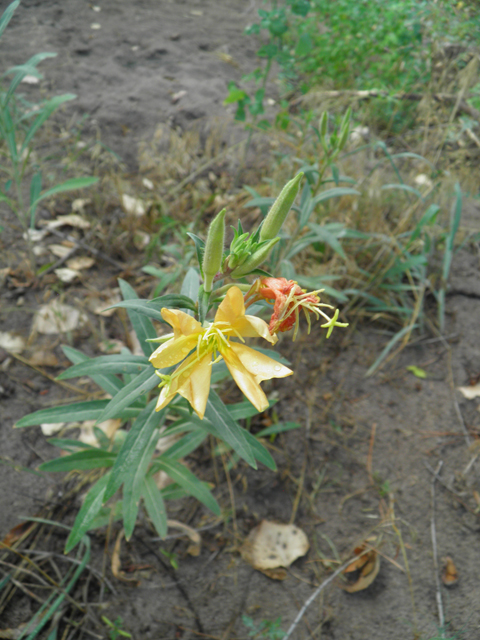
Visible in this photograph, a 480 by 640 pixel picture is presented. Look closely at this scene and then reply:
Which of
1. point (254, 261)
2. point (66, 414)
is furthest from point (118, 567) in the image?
point (254, 261)

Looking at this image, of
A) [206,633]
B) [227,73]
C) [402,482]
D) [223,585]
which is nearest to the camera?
[206,633]

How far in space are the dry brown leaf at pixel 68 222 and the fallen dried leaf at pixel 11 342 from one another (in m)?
0.99

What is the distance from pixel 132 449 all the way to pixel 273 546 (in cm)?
108

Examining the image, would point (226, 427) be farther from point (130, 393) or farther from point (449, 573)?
point (449, 573)

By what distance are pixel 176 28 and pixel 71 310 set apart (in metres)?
4.74

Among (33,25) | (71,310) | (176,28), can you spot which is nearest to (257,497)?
(71,310)

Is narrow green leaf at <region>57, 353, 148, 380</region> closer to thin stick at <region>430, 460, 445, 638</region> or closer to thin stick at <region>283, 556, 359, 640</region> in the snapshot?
thin stick at <region>283, 556, 359, 640</region>

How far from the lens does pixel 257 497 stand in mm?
2297

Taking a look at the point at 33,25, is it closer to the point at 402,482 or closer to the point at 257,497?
the point at 257,497

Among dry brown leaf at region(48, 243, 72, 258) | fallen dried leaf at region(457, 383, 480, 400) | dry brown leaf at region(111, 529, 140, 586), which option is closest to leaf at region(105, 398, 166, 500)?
dry brown leaf at region(111, 529, 140, 586)

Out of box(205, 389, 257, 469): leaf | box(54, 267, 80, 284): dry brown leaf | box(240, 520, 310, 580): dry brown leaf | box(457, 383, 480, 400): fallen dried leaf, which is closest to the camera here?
box(205, 389, 257, 469): leaf

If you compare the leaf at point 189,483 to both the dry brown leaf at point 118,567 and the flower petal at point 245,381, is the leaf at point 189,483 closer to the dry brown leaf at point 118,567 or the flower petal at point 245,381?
the dry brown leaf at point 118,567

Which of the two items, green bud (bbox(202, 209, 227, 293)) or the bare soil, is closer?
green bud (bbox(202, 209, 227, 293))

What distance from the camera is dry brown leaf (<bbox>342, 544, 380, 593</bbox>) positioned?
1972 millimetres
